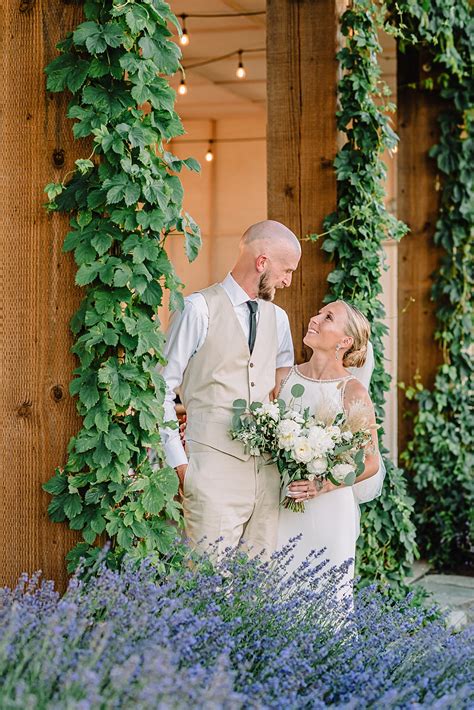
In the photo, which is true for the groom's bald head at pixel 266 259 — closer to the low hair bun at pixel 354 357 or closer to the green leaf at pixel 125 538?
the low hair bun at pixel 354 357

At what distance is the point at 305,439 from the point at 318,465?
4.5 inches

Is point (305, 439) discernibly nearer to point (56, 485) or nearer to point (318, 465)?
point (318, 465)

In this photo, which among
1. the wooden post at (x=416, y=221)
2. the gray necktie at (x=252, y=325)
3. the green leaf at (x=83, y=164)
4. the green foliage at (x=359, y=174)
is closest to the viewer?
the green leaf at (x=83, y=164)

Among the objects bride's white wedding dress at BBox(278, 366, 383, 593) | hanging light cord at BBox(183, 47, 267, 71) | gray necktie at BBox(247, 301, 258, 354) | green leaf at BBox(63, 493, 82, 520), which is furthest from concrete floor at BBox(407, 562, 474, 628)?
hanging light cord at BBox(183, 47, 267, 71)

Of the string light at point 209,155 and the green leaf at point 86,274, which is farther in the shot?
the string light at point 209,155

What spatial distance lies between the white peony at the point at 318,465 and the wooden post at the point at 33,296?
88 centimetres

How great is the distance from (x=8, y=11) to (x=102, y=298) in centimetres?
94

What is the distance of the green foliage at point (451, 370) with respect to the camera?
626 centimetres

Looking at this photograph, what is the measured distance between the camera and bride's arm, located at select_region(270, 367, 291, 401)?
3975 millimetres

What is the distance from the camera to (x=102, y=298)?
2.98 metres

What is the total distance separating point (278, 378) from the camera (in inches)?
158

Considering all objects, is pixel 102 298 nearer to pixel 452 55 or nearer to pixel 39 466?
pixel 39 466

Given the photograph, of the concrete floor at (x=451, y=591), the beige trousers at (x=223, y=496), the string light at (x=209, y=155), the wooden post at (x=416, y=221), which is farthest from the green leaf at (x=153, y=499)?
the string light at (x=209, y=155)

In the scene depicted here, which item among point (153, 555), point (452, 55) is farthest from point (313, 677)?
point (452, 55)
